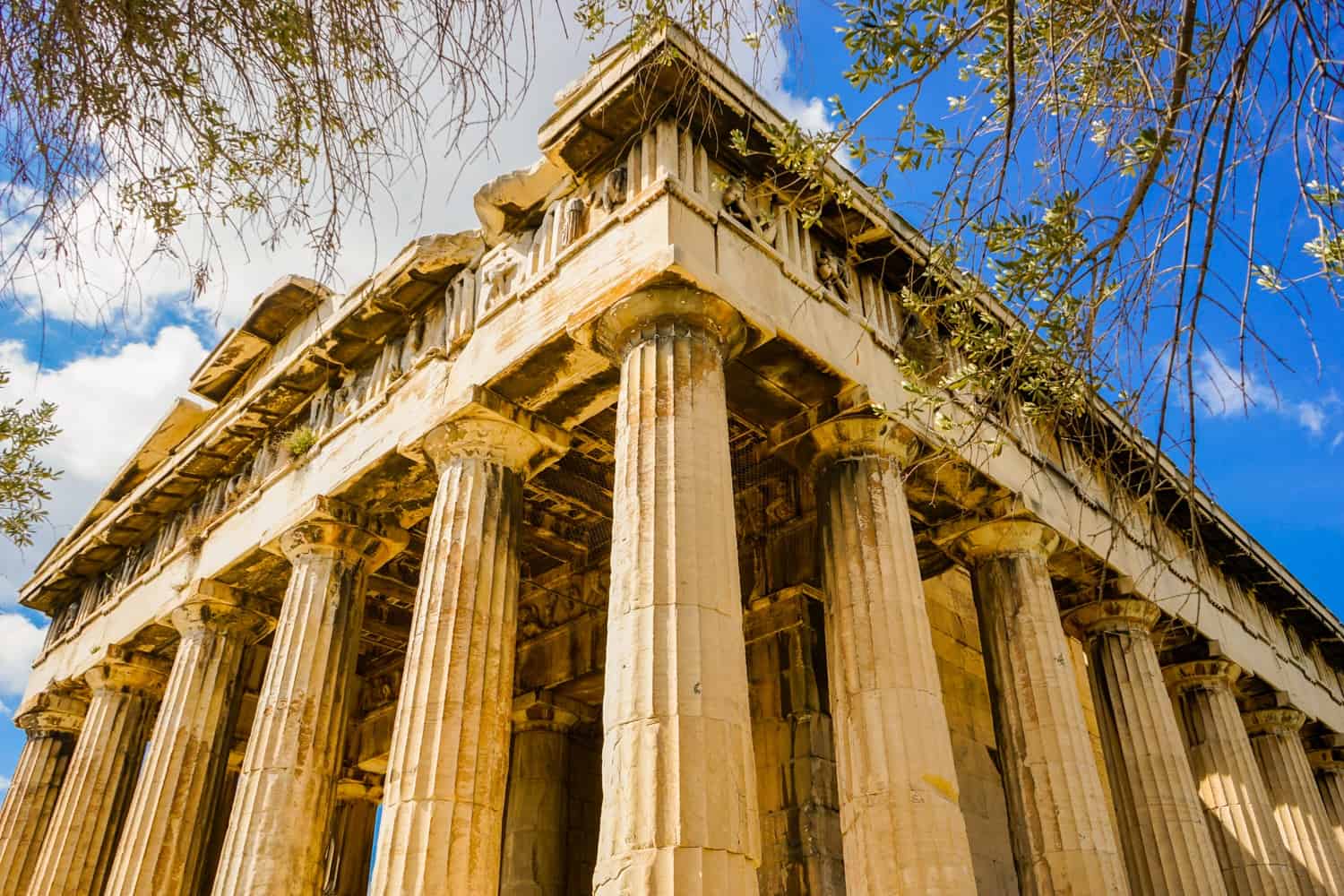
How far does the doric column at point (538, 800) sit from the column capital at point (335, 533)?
4512 millimetres

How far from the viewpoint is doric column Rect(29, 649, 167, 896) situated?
1711 cm

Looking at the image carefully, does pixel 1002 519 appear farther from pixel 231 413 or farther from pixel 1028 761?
pixel 231 413

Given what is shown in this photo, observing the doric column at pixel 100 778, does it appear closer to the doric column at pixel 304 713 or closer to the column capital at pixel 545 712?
the doric column at pixel 304 713

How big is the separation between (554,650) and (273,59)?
13.6 metres

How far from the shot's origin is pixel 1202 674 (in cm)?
1789

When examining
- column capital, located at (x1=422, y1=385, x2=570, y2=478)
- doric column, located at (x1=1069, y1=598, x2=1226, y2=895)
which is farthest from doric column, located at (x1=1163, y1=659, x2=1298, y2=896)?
column capital, located at (x1=422, y1=385, x2=570, y2=478)

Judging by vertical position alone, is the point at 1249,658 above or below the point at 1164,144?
above

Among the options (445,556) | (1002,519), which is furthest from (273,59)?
(1002,519)

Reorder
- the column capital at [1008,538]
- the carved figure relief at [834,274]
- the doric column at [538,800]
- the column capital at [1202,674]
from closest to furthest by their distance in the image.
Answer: the carved figure relief at [834,274] < the column capital at [1008,538] < the doric column at [538,800] < the column capital at [1202,674]

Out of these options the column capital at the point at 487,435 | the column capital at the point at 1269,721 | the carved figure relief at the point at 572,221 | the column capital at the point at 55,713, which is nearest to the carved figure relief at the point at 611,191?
the carved figure relief at the point at 572,221

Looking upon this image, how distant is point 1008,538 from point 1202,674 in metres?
6.68

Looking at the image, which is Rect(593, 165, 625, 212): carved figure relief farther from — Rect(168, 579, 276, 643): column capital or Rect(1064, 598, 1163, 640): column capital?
Rect(1064, 598, 1163, 640): column capital

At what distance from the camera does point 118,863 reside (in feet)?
47.2

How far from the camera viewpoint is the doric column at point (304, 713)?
1185 centimetres
